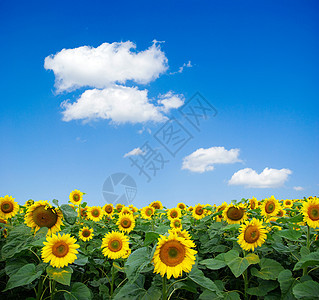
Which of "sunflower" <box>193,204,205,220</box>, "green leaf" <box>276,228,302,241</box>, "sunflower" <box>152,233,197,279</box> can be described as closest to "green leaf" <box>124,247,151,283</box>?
"sunflower" <box>152,233,197,279</box>

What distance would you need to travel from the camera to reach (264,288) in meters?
4.06

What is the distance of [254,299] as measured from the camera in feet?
15.5

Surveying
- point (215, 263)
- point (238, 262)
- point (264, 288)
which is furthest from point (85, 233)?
point (264, 288)

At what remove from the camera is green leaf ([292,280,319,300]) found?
3.14m

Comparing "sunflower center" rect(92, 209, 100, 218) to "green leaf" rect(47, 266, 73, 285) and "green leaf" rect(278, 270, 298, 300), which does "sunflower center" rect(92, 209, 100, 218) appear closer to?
"green leaf" rect(47, 266, 73, 285)

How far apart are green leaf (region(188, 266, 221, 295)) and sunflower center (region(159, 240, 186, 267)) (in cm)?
34

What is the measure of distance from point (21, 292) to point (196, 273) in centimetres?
320

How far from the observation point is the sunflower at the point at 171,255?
10.7 feet

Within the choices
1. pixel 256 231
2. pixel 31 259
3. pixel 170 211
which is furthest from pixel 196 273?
pixel 170 211

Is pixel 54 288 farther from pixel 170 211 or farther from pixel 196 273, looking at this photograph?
pixel 170 211

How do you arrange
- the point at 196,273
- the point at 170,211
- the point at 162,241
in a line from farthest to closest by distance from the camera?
the point at 170,211, the point at 196,273, the point at 162,241

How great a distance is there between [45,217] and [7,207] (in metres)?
1.56

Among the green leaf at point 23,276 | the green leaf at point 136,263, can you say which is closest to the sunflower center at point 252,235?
the green leaf at point 136,263

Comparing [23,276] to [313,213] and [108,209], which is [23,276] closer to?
[313,213]
